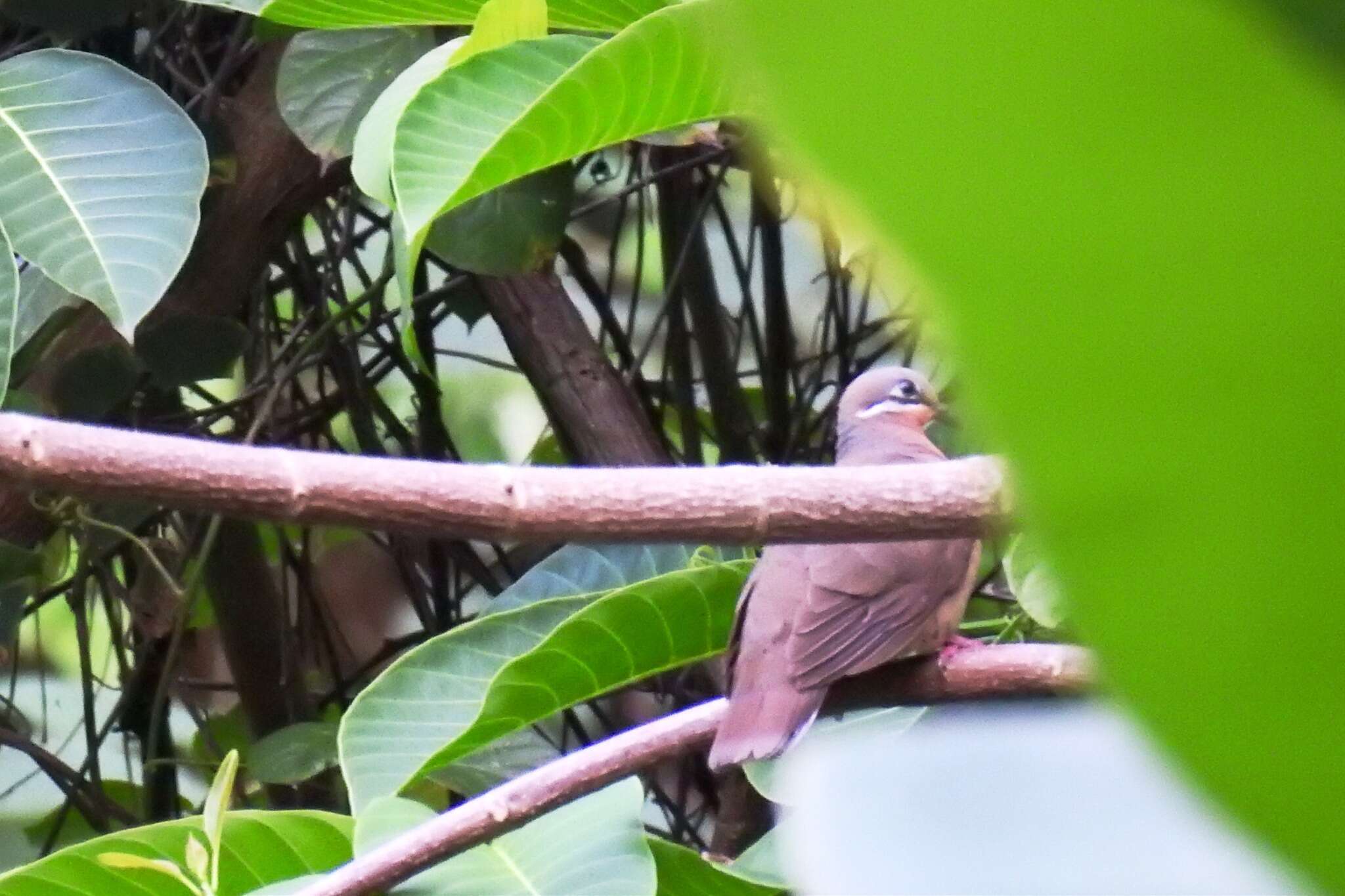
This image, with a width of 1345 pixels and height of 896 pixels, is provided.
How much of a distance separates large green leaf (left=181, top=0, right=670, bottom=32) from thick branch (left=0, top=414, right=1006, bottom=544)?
1.69 ft

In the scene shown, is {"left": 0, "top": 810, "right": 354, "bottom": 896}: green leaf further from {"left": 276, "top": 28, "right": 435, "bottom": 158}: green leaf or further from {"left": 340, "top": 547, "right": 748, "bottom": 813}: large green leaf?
{"left": 276, "top": 28, "right": 435, "bottom": 158}: green leaf

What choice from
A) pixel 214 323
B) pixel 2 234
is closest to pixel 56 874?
pixel 2 234

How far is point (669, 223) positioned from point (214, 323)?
1.98 feet

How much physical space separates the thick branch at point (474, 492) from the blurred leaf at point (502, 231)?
84cm

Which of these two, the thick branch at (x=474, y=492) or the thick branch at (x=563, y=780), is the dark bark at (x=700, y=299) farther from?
the thick branch at (x=474, y=492)

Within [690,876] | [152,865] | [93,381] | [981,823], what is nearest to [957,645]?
[690,876]

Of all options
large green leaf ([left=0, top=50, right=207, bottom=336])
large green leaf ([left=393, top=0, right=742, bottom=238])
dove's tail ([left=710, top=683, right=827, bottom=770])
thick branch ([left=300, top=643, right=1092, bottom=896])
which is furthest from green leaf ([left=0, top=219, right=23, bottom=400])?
dove's tail ([left=710, top=683, right=827, bottom=770])

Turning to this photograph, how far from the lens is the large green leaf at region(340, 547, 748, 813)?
987mm

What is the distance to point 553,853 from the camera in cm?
96

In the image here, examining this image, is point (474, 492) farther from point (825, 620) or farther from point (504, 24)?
point (825, 620)

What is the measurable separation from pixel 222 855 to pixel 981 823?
0.89m

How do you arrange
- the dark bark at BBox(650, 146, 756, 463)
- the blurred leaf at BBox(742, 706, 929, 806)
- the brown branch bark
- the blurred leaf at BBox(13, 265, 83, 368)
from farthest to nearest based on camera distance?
the dark bark at BBox(650, 146, 756, 463), the brown branch bark, the blurred leaf at BBox(13, 265, 83, 368), the blurred leaf at BBox(742, 706, 929, 806)

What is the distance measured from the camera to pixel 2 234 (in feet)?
3.33

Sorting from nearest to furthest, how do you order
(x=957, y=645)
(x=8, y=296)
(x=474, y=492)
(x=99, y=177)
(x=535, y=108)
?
1. (x=474, y=492)
2. (x=535, y=108)
3. (x=8, y=296)
4. (x=99, y=177)
5. (x=957, y=645)
